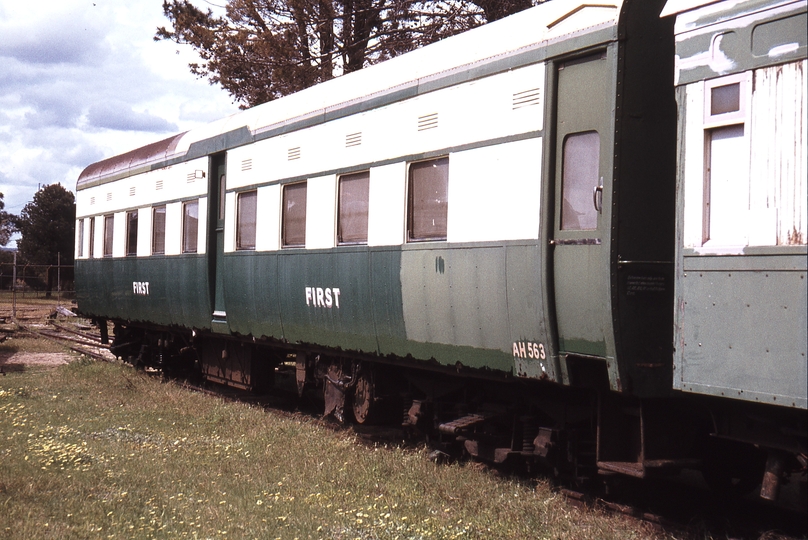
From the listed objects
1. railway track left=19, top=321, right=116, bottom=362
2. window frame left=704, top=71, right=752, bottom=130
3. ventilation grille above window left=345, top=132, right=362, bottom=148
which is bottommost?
railway track left=19, top=321, right=116, bottom=362

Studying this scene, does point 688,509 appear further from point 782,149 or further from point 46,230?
point 46,230

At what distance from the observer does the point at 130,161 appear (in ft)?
51.9

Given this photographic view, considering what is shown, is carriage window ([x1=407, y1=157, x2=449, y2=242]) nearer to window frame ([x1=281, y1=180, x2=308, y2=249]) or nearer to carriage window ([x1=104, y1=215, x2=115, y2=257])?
window frame ([x1=281, y1=180, x2=308, y2=249])

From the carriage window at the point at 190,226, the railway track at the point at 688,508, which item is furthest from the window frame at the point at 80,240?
the railway track at the point at 688,508

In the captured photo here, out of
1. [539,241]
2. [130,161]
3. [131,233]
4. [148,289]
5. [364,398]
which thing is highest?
[130,161]

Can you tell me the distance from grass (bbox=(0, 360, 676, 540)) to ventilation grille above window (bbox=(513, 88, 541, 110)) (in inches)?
117

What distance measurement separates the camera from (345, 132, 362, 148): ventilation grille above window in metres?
9.26

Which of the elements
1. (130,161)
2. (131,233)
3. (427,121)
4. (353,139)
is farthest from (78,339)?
(427,121)

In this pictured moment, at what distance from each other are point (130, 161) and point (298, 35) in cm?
587

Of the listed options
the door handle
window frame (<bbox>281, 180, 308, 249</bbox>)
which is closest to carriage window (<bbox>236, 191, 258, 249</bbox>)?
window frame (<bbox>281, 180, 308, 249</bbox>)

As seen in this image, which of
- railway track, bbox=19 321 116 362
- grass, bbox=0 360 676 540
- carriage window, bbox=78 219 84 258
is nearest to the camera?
grass, bbox=0 360 676 540

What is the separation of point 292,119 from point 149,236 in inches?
201

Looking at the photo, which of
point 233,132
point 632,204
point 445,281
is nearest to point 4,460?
point 445,281

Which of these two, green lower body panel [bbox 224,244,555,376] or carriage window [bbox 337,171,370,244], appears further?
carriage window [bbox 337,171,370,244]
